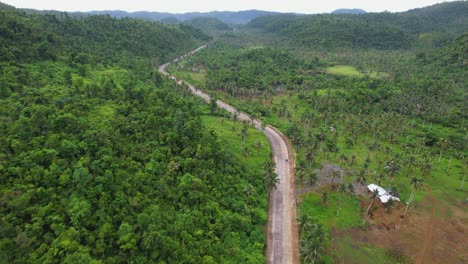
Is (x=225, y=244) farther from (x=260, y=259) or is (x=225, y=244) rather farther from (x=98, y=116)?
(x=98, y=116)

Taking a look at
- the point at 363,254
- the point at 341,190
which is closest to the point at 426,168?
the point at 341,190

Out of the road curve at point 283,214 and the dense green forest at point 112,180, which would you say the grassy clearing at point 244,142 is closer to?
the dense green forest at point 112,180

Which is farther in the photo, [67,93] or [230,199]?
[67,93]

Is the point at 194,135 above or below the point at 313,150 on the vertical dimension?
above

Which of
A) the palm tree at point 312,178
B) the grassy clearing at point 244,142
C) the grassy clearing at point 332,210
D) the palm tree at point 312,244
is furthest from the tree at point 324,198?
the palm tree at point 312,244

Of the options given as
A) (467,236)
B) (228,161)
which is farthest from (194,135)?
(467,236)

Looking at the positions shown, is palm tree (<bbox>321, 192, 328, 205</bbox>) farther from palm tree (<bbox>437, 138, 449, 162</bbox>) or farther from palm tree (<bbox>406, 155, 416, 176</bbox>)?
palm tree (<bbox>437, 138, 449, 162</bbox>)

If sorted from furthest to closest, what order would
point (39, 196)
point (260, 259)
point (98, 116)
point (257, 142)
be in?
1. point (257, 142)
2. point (98, 116)
3. point (260, 259)
4. point (39, 196)
